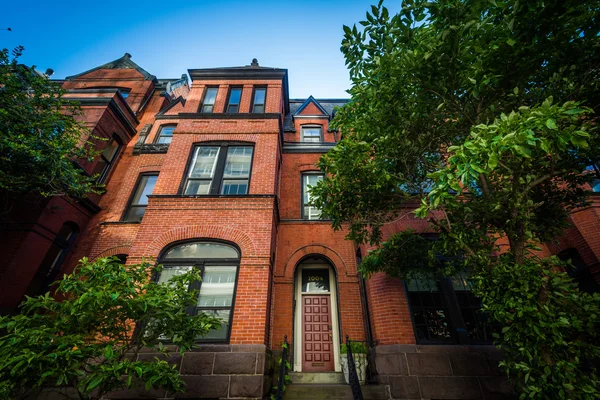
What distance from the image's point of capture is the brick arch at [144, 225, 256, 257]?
22.7 feet

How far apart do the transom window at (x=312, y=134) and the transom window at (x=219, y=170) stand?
4.14 metres

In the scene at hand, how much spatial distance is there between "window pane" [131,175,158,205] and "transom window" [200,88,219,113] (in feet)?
11.5

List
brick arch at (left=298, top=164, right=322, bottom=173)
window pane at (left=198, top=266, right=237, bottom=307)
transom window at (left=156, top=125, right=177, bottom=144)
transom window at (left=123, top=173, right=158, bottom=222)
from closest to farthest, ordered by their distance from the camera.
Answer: window pane at (left=198, top=266, right=237, bottom=307), transom window at (left=123, top=173, right=158, bottom=222), brick arch at (left=298, top=164, right=322, bottom=173), transom window at (left=156, top=125, right=177, bottom=144)

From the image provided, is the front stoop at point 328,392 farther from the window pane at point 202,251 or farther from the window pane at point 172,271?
the window pane at point 172,271

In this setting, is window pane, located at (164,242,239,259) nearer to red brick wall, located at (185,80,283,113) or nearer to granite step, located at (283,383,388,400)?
granite step, located at (283,383,388,400)

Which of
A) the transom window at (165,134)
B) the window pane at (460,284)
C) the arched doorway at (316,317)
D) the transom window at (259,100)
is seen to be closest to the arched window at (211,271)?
the arched doorway at (316,317)

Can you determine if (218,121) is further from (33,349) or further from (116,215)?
(33,349)

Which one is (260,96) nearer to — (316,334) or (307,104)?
(307,104)

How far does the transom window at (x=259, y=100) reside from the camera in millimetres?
10923

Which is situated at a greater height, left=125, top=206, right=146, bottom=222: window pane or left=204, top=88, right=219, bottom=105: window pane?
left=204, top=88, right=219, bottom=105: window pane

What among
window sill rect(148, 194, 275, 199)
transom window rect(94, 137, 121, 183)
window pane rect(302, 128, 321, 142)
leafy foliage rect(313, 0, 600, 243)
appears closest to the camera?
leafy foliage rect(313, 0, 600, 243)

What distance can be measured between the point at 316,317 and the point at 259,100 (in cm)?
891

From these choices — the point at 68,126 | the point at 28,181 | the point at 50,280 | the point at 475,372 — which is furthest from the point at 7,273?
the point at 475,372

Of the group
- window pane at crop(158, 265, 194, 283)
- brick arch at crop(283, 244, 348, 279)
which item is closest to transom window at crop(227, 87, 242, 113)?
brick arch at crop(283, 244, 348, 279)
